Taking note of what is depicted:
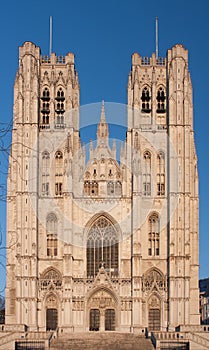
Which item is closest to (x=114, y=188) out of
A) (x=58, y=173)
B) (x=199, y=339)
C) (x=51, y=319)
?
(x=58, y=173)

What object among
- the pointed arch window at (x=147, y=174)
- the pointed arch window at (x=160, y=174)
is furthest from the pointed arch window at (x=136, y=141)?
the pointed arch window at (x=160, y=174)

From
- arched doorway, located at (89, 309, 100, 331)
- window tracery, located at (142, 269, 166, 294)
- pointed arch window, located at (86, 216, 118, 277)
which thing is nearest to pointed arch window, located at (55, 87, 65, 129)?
pointed arch window, located at (86, 216, 118, 277)

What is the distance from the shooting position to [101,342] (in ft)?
196

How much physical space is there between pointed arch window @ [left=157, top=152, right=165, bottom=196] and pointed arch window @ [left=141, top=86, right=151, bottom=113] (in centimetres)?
467

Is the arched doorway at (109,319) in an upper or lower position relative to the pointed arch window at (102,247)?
lower

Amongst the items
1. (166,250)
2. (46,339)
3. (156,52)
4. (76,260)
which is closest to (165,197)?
(166,250)

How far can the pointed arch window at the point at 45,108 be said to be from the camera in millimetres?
70938

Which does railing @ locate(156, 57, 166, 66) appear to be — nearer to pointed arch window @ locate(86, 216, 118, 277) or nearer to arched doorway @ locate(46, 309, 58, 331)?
pointed arch window @ locate(86, 216, 118, 277)

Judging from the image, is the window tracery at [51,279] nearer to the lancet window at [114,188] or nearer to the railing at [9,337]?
the lancet window at [114,188]

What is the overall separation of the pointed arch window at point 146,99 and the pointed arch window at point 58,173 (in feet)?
30.2

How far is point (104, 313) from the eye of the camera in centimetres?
6750

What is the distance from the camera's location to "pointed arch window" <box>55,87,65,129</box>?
70875 mm

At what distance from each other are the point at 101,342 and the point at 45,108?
23475 mm

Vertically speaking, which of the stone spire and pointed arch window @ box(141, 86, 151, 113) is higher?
pointed arch window @ box(141, 86, 151, 113)
